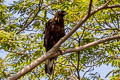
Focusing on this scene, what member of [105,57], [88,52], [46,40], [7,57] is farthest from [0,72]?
[105,57]

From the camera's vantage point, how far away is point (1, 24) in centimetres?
726

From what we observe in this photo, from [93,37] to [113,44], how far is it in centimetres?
56

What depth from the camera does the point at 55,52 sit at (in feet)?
14.9

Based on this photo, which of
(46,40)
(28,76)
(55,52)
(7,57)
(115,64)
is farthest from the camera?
(28,76)

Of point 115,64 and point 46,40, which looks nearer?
point 46,40

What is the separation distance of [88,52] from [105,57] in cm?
67

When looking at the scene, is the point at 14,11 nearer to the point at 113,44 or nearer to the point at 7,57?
the point at 7,57

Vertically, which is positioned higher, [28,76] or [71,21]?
[71,21]

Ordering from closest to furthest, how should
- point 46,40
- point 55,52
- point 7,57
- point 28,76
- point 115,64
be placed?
1. point 55,52
2. point 46,40
3. point 7,57
4. point 115,64
5. point 28,76

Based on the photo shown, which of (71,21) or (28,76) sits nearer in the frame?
(71,21)

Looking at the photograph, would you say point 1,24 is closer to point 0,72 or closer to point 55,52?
point 0,72

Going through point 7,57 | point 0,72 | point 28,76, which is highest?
point 7,57

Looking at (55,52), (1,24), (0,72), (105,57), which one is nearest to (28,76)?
(0,72)

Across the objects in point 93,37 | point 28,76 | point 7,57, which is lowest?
point 28,76
